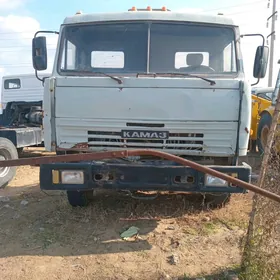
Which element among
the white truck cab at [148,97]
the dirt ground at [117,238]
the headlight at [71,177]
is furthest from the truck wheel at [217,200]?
the headlight at [71,177]

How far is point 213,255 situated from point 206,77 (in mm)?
1951

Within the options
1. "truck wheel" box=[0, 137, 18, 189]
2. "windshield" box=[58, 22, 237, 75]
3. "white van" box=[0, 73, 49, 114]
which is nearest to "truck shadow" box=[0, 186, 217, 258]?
"truck wheel" box=[0, 137, 18, 189]

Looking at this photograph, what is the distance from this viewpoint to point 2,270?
11.4 feet

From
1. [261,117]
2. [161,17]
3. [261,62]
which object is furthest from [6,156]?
[261,117]

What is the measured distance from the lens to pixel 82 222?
4.54m

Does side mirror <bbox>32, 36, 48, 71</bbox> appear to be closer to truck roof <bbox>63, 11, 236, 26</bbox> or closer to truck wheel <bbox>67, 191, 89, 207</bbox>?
truck roof <bbox>63, 11, 236, 26</bbox>

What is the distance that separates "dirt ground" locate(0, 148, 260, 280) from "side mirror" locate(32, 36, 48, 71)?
1979mm

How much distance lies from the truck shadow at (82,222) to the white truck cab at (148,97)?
66cm

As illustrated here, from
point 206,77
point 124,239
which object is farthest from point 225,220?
point 206,77

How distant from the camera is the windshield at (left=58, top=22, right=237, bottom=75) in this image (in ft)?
14.2

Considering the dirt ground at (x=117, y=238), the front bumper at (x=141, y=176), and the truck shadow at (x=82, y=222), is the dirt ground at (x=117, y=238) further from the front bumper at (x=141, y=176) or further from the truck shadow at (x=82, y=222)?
the front bumper at (x=141, y=176)

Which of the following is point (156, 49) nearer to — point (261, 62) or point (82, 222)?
point (261, 62)

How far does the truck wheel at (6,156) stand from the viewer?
21.4 feet

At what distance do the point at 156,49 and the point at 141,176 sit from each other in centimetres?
163
